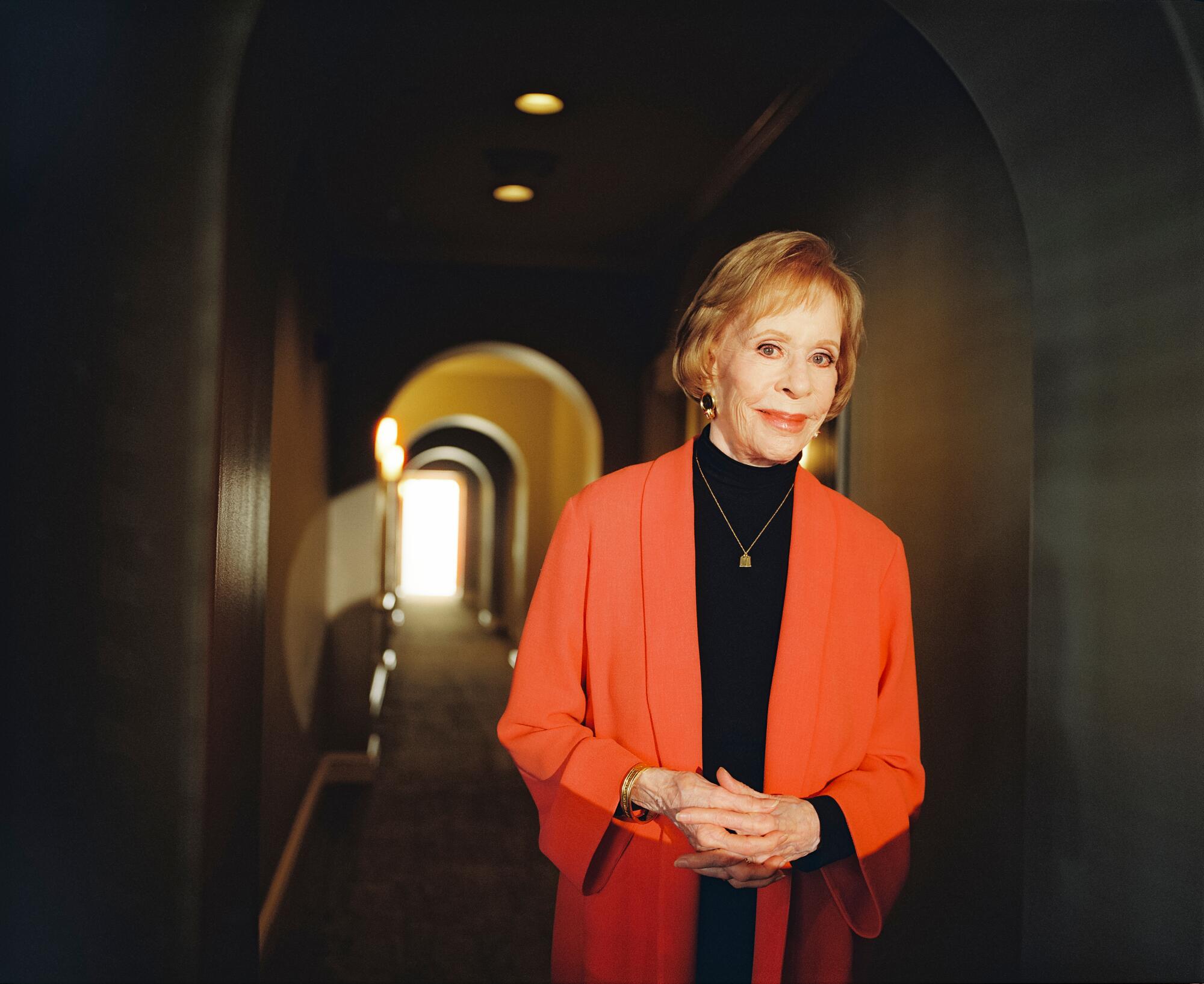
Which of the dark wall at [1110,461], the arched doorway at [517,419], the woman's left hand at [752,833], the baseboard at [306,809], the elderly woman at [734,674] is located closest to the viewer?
the woman's left hand at [752,833]

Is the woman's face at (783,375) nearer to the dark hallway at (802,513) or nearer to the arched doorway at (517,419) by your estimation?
the dark hallway at (802,513)

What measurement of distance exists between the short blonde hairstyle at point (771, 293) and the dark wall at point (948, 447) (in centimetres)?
91

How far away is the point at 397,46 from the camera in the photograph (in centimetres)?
331

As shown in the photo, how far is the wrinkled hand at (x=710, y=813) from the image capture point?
1286mm

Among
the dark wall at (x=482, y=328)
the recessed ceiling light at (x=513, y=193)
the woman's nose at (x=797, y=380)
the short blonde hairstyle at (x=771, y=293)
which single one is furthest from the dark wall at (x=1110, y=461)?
the dark wall at (x=482, y=328)

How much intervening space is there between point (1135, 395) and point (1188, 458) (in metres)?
0.16

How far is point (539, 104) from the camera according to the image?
375 cm

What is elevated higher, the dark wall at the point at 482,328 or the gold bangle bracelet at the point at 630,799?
the dark wall at the point at 482,328

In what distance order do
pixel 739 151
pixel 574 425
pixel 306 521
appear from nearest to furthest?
pixel 739 151
pixel 306 521
pixel 574 425

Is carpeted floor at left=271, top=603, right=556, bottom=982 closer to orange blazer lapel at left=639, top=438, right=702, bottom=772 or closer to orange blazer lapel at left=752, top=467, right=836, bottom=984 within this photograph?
orange blazer lapel at left=752, top=467, right=836, bottom=984

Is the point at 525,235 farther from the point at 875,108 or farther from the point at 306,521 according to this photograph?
the point at 875,108

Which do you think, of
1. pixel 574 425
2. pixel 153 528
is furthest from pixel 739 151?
Answer: pixel 574 425

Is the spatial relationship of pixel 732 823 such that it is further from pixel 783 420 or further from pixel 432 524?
pixel 432 524

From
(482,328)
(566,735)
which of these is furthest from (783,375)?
(482,328)
